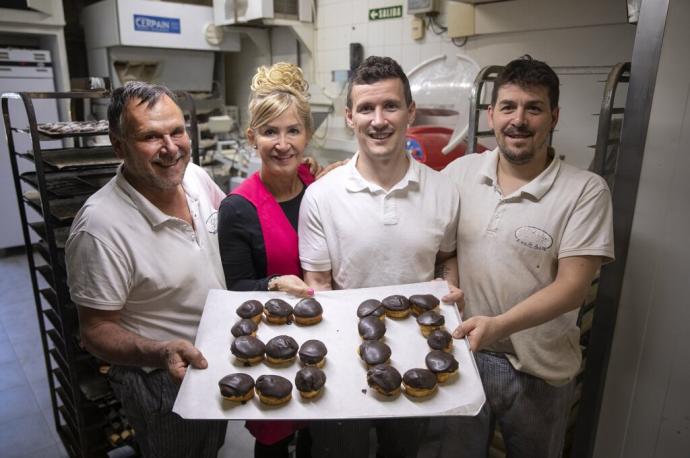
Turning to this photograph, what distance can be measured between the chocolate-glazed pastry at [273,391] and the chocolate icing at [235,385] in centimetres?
2

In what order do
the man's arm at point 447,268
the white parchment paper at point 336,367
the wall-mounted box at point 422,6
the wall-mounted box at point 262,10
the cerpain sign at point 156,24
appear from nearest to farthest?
the white parchment paper at point 336,367 → the man's arm at point 447,268 → the wall-mounted box at point 422,6 → the wall-mounted box at point 262,10 → the cerpain sign at point 156,24

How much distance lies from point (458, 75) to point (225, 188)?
2439mm

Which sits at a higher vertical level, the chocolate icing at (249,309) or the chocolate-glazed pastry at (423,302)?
the chocolate-glazed pastry at (423,302)

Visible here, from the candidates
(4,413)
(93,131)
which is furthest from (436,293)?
(4,413)

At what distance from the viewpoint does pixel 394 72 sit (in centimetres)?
140

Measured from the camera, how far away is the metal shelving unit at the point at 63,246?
1.81 m

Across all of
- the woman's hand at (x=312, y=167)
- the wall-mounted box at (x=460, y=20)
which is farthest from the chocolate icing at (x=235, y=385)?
the wall-mounted box at (x=460, y=20)

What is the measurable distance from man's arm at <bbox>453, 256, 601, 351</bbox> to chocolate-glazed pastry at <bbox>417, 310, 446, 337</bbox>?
0.17ft

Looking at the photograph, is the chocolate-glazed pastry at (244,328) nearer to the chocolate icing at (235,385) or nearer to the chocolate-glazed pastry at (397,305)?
the chocolate icing at (235,385)

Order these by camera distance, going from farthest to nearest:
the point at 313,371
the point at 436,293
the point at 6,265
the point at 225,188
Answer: the point at 6,265 < the point at 225,188 < the point at 436,293 < the point at 313,371

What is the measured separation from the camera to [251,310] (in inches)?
54.6

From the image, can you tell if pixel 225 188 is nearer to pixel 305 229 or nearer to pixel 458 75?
pixel 458 75

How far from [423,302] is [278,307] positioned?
422mm

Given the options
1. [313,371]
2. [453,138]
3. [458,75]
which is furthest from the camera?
[458,75]
